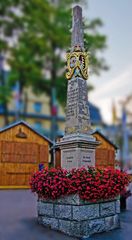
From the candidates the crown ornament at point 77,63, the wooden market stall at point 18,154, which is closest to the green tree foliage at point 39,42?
the wooden market stall at point 18,154

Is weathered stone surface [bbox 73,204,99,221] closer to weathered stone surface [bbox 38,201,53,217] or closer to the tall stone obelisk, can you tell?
weathered stone surface [bbox 38,201,53,217]

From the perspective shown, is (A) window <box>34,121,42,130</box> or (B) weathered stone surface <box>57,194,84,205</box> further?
(A) window <box>34,121,42,130</box>

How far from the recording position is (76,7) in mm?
8859

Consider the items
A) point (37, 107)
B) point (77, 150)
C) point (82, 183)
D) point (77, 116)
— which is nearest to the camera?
point (82, 183)

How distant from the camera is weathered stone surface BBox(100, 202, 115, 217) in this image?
709 centimetres

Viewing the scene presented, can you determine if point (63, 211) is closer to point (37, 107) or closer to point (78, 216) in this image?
point (78, 216)

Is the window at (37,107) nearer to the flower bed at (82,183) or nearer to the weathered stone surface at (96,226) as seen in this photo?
the flower bed at (82,183)

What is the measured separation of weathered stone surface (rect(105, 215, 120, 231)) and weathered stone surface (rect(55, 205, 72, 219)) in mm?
979

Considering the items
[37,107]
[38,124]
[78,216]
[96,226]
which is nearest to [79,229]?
[78,216]

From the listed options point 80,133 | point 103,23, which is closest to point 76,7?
point 80,133

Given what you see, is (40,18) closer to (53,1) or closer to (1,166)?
(53,1)

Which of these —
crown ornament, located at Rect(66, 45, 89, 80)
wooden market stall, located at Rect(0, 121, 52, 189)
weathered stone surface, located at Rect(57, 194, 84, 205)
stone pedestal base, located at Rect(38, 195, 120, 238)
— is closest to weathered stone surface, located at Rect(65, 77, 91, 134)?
crown ornament, located at Rect(66, 45, 89, 80)

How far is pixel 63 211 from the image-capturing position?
696cm

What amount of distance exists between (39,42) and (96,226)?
2475cm
